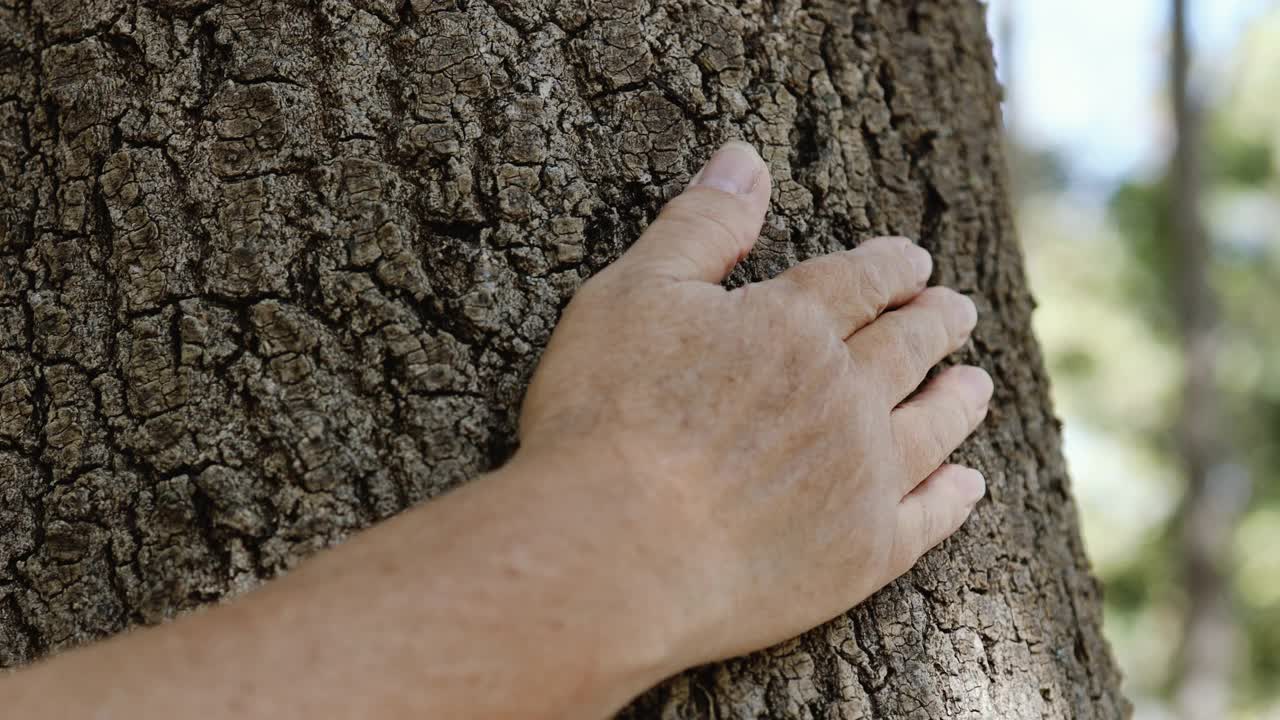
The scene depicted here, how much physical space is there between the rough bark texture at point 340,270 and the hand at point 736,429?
0.11 meters

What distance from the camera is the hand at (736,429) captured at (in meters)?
1.08

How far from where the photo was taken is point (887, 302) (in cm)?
141

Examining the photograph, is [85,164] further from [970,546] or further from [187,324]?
[970,546]

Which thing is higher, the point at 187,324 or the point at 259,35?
the point at 259,35

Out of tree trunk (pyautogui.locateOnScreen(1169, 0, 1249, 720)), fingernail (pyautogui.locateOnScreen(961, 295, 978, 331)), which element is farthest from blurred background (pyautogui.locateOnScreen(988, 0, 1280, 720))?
fingernail (pyautogui.locateOnScreen(961, 295, 978, 331))

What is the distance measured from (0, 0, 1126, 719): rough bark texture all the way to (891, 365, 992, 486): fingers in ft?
0.35

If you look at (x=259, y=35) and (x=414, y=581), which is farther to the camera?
(x=259, y=35)

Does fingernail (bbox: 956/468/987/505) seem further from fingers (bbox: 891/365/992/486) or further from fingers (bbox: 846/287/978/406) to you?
fingers (bbox: 846/287/978/406)

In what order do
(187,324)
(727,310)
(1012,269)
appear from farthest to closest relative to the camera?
1. (1012,269)
2. (187,324)
3. (727,310)

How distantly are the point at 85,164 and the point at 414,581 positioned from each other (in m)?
0.85

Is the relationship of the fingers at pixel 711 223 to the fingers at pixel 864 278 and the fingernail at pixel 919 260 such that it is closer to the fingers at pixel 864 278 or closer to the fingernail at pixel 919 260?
the fingers at pixel 864 278

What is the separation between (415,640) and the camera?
0.98 metres

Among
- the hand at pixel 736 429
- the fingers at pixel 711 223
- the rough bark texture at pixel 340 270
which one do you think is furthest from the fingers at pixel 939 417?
the fingers at pixel 711 223

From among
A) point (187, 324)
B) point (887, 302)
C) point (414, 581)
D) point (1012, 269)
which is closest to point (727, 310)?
point (887, 302)
